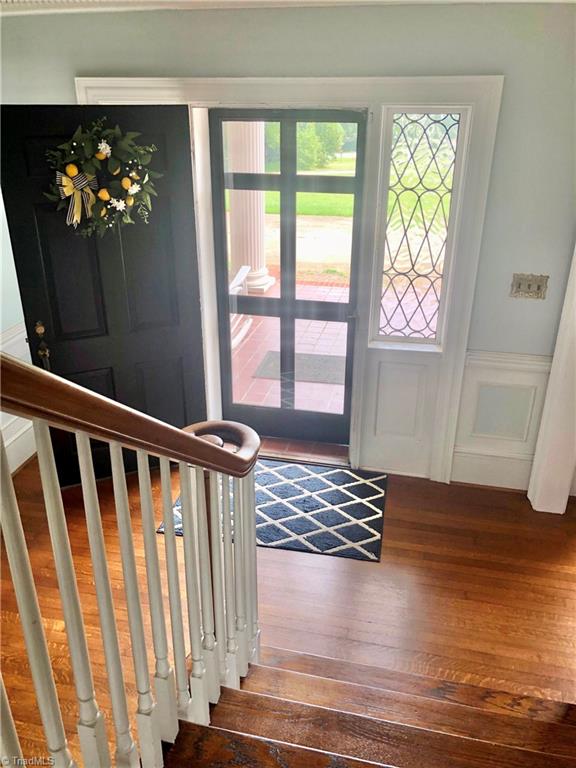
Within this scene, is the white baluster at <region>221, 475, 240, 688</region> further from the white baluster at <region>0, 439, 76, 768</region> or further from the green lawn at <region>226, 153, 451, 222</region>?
the green lawn at <region>226, 153, 451, 222</region>

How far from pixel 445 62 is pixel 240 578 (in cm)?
259

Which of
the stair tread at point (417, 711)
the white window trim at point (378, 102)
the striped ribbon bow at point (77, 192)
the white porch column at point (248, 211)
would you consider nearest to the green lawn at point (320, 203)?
the white porch column at point (248, 211)

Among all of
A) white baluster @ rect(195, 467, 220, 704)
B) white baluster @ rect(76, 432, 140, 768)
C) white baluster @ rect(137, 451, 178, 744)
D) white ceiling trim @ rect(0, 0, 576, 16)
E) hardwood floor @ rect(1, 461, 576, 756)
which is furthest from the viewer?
white ceiling trim @ rect(0, 0, 576, 16)

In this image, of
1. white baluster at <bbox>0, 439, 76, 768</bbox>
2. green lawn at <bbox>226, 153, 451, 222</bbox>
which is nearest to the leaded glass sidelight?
green lawn at <bbox>226, 153, 451, 222</bbox>

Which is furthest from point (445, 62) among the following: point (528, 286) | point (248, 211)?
point (248, 211)

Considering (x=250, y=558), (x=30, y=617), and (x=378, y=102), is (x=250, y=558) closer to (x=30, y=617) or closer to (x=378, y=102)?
(x=30, y=617)

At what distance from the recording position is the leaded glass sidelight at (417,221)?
316 cm

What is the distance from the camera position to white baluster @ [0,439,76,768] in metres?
0.82

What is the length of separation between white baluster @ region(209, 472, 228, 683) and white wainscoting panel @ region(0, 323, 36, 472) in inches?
88.0

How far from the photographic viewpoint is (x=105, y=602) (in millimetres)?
1102

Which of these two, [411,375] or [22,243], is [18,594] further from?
[411,375]

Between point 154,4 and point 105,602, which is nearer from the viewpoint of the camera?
point 105,602

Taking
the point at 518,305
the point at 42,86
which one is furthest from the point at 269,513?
the point at 42,86

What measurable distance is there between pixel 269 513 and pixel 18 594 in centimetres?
264
